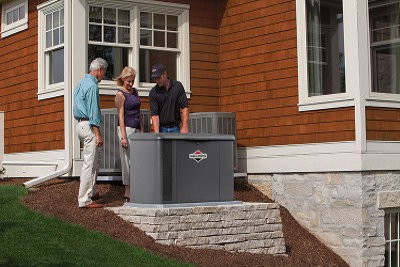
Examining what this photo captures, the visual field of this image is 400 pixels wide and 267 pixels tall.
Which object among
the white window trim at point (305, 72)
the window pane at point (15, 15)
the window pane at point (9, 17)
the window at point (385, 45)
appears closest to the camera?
the white window trim at point (305, 72)

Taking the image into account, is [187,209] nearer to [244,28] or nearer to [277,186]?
[277,186]

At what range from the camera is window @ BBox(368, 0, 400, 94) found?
11.6 metres

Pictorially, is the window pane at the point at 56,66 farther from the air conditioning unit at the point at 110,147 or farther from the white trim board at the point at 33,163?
the air conditioning unit at the point at 110,147

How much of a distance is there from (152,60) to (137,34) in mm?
582

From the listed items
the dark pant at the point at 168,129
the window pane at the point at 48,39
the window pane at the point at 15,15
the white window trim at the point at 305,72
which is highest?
the window pane at the point at 15,15

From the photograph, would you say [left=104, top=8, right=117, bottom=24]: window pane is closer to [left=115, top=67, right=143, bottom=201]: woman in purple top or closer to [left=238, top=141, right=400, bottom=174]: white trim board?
[left=115, top=67, right=143, bottom=201]: woman in purple top

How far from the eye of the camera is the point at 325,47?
39.3ft

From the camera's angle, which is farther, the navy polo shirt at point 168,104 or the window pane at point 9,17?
the window pane at point 9,17

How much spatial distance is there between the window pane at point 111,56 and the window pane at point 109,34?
0.14 metres

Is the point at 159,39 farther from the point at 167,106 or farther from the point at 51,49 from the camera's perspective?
the point at 167,106

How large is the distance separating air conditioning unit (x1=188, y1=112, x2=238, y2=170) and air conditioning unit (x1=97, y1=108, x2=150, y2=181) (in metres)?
1.50

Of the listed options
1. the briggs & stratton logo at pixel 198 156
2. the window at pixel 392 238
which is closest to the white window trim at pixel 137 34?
the briggs & stratton logo at pixel 198 156

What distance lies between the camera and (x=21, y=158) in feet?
45.6

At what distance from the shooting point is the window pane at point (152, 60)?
13327 millimetres
